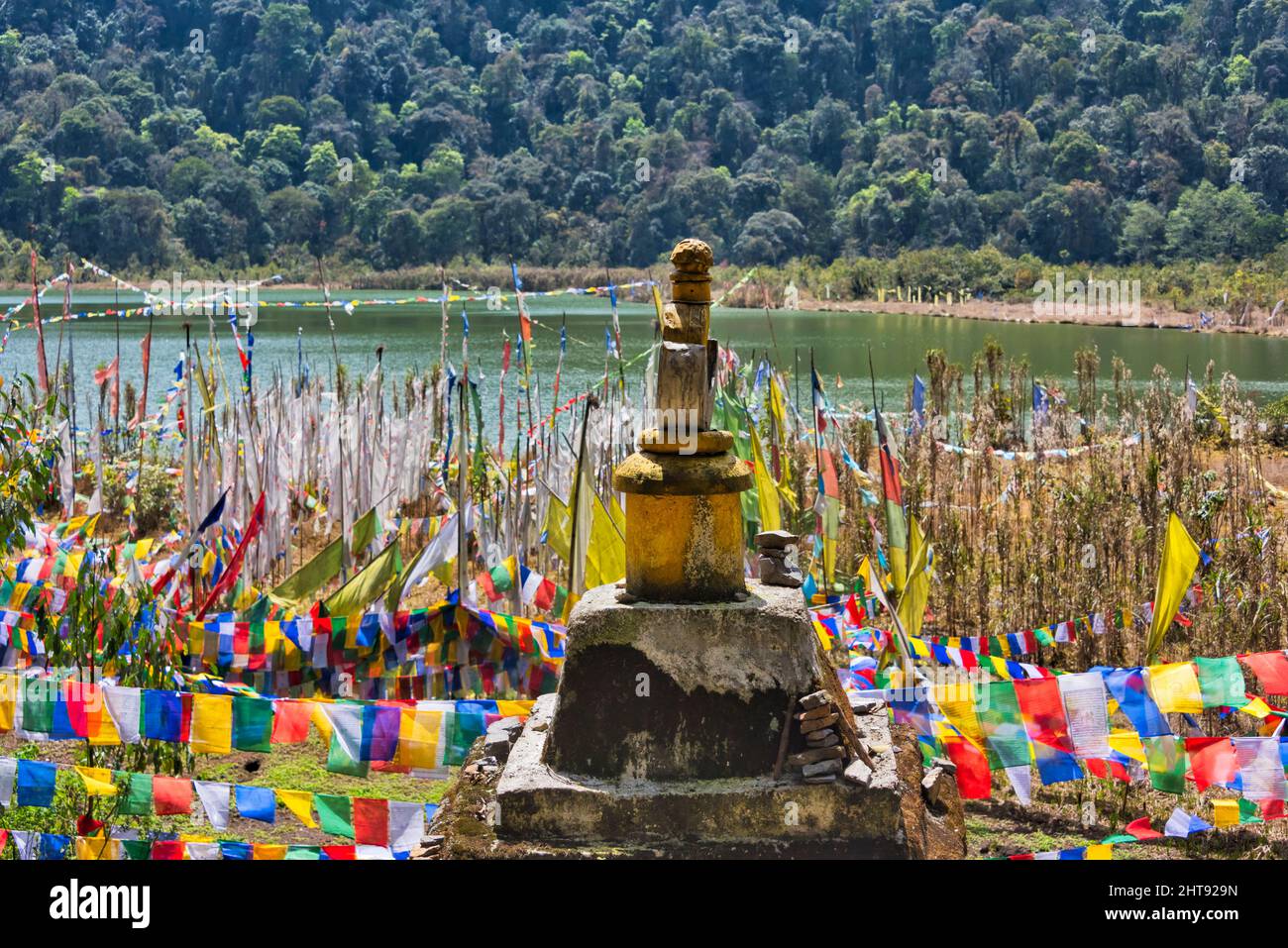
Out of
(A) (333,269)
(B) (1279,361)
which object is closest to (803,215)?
(A) (333,269)

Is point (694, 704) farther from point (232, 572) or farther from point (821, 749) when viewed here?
point (232, 572)

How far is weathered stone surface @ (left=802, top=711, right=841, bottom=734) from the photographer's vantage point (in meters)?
5.40

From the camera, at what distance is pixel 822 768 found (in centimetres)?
538

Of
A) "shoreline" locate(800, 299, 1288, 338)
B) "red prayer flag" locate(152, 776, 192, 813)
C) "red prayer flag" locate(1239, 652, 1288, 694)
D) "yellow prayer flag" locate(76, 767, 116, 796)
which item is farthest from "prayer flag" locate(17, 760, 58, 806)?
"shoreline" locate(800, 299, 1288, 338)

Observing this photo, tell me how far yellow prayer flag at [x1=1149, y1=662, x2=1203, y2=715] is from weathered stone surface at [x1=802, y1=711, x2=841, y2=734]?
2123 millimetres

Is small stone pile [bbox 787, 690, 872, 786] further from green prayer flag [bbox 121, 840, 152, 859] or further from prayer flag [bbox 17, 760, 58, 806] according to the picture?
prayer flag [bbox 17, 760, 58, 806]

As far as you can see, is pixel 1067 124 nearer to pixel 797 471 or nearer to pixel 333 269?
pixel 333 269

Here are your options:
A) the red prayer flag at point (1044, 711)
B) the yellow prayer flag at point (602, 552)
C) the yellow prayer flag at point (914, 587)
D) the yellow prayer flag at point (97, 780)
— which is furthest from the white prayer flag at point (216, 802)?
the yellow prayer flag at point (914, 587)

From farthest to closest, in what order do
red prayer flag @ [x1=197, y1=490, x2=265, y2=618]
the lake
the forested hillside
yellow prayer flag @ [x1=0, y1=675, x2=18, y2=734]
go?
the forested hillside
the lake
red prayer flag @ [x1=197, y1=490, x2=265, y2=618]
yellow prayer flag @ [x1=0, y1=675, x2=18, y2=734]

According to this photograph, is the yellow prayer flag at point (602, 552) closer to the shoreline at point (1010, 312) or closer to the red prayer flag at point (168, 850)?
the red prayer flag at point (168, 850)

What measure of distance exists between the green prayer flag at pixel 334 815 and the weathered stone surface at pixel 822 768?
2.09 meters

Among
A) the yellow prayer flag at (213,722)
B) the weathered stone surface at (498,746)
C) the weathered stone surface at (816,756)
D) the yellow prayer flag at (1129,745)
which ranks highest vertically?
the weathered stone surface at (816,756)

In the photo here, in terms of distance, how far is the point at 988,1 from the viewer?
13262cm

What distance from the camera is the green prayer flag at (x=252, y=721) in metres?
6.75
